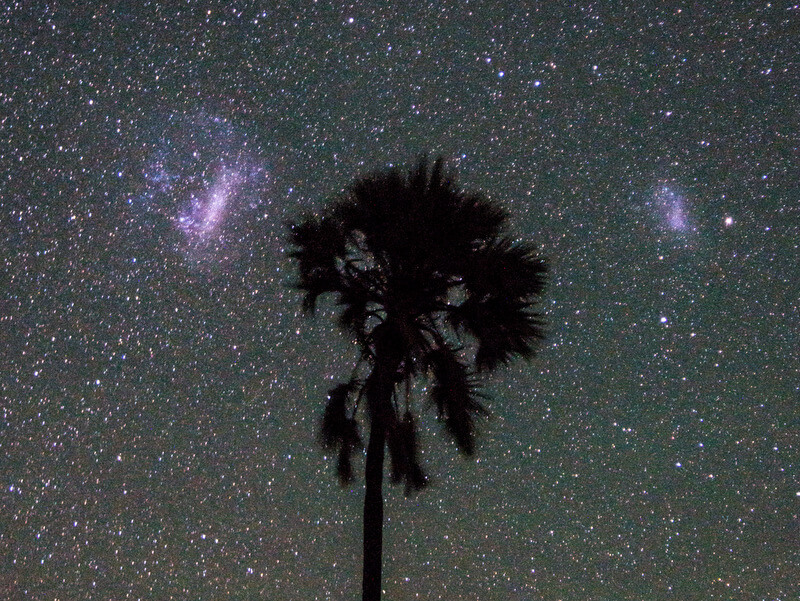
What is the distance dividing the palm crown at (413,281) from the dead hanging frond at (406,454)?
0.32ft

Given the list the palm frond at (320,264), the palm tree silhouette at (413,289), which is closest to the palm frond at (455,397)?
the palm tree silhouette at (413,289)

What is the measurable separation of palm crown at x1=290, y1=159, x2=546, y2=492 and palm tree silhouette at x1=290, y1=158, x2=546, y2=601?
1 cm

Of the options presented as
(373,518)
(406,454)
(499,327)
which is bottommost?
(373,518)

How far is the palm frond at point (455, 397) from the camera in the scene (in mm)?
8680

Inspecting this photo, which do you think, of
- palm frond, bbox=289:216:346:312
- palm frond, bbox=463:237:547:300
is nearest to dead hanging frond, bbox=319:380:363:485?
palm frond, bbox=289:216:346:312

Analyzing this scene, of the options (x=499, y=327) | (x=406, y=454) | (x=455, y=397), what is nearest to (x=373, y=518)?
(x=406, y=454)

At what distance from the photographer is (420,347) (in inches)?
345

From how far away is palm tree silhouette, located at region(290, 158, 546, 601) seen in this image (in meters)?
8.84

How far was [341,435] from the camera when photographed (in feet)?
Result: 29.2

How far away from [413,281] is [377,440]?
73.0 inches

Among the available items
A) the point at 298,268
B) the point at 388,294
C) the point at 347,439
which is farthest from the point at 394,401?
the point at 298,268

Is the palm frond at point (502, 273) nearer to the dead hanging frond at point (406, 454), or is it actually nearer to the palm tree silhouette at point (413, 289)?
the palm tree silhouette at point (413, 289)

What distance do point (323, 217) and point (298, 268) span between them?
2.21 feet

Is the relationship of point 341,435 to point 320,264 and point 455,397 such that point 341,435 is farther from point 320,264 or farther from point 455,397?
point 320,264
